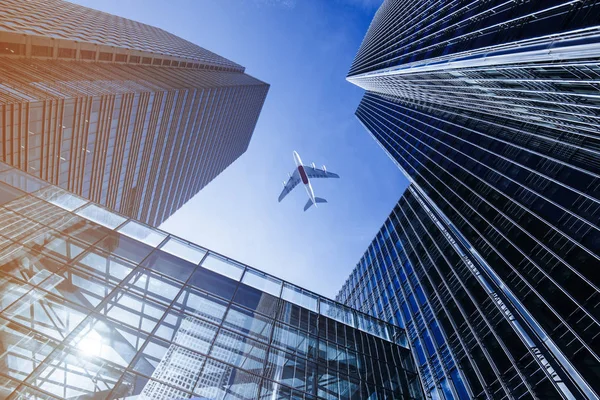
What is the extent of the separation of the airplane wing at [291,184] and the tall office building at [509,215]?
1787 inches

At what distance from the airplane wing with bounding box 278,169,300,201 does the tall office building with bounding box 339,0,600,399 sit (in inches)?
1787

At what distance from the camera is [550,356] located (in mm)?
21328

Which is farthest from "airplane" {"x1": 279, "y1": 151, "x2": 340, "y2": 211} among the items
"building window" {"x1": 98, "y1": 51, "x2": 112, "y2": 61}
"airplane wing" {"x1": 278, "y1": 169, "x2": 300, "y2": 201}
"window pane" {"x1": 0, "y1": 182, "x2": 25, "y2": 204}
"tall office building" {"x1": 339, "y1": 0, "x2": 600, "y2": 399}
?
"window pane" {"x1": 0, "y1": 182, "x2": 25, "y2": 204}

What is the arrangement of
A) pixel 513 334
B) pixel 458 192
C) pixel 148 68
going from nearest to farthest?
1. pixel 513 334
2. pixel 458 192
3. pixel 148 68

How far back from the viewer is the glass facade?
10.6 meters

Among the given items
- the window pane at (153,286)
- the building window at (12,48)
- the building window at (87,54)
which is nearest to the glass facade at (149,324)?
the window pane at (153,286)

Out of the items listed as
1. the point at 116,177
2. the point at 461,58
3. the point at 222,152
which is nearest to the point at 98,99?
the point at 116,177

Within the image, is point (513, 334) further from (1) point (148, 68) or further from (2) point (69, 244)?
(1) point (148, 68)

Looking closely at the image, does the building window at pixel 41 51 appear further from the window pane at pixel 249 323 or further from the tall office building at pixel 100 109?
the window pane at pixel 249 323

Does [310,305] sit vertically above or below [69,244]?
below

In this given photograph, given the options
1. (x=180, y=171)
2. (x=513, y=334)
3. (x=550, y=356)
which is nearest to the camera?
(x=550, y=356)

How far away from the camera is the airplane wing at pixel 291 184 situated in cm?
9050

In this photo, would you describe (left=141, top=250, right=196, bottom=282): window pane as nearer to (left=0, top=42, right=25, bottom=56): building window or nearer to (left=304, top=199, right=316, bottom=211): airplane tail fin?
(left=0, top=42, right=25, bottom=56): building window

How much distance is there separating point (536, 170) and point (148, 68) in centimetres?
5701
